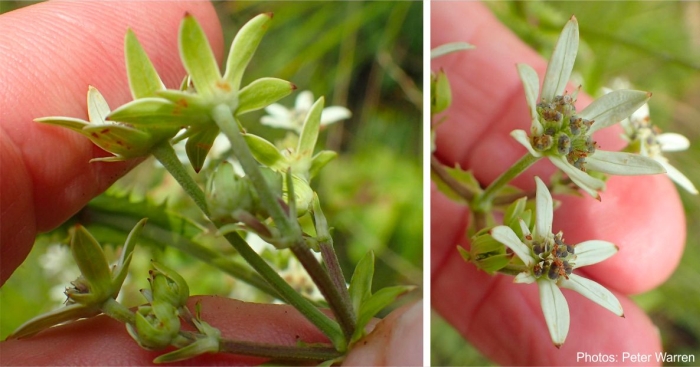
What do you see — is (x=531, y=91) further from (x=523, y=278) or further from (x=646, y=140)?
(x=646, y=140)

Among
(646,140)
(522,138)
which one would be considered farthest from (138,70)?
(646,140)

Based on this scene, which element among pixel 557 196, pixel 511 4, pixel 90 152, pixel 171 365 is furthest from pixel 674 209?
pixel 90 152

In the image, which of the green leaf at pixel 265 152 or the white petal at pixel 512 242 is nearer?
the green leaf at pixel 265 152

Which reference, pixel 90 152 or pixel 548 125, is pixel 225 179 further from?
pixel 548 125

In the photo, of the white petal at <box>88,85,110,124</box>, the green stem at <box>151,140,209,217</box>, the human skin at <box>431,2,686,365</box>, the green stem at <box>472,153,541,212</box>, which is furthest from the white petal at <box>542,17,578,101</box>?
the white petal at <box>88,85,110,124</box>

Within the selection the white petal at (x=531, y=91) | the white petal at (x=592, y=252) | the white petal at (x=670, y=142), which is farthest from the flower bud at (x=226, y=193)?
the white petal at (x=670, y=142)

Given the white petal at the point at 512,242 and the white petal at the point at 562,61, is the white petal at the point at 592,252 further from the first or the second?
the white petal at the point at 562,61
